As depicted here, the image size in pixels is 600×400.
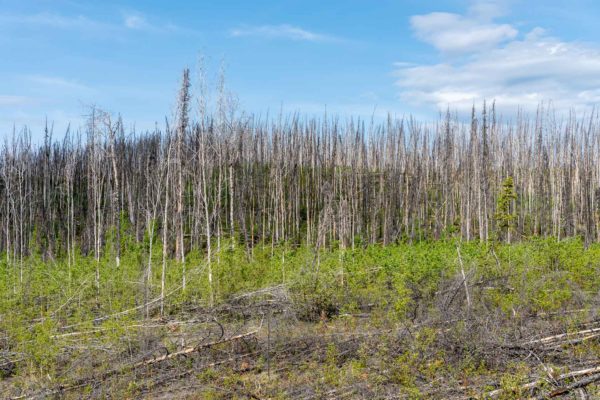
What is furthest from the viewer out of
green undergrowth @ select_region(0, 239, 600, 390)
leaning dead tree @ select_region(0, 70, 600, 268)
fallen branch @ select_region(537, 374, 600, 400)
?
leaning dead tree @ select_region(0, 70, 600, 268)

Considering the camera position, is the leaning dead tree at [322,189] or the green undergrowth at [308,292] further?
the leaning dead tree at [322,189]

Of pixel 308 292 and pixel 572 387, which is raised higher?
pixel 308 292

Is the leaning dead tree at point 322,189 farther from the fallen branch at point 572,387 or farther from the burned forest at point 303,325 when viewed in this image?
the fallen branch at point 572,387

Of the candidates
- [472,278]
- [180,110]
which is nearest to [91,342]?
[180,110]

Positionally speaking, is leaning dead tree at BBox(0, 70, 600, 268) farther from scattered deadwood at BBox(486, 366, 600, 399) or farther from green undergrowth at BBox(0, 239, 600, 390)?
scattered deadwood at BBox(486, 366, 600, 399)

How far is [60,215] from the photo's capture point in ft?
71.7

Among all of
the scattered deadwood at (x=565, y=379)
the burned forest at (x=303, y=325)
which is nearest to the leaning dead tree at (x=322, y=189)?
the burned forest at (x=303, y=325)

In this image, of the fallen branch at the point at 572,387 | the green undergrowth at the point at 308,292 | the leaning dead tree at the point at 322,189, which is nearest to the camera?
the fallen branch at the point at 572,387

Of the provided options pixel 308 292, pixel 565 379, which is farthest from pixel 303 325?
pixel 565 379

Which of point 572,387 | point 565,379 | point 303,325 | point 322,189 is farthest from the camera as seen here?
point 322,189

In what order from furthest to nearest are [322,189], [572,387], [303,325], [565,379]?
[322,189]
[303,325]
[565,379]
[572,387]

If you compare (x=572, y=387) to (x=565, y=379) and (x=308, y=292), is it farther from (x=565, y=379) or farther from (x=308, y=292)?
(x=308, y=292)

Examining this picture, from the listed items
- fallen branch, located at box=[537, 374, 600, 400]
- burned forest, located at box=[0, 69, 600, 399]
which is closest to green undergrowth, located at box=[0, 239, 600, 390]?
burned forest, located at box=[0, 69, 600, 399]

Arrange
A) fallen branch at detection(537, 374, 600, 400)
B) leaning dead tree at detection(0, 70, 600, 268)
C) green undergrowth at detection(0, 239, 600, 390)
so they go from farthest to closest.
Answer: leaning dead tree at detection(0, 70, 600, 268) → green undergrowth at detection(0, 239, 600, 390) → fallen branch at detection(537, 374, 600, 400)
